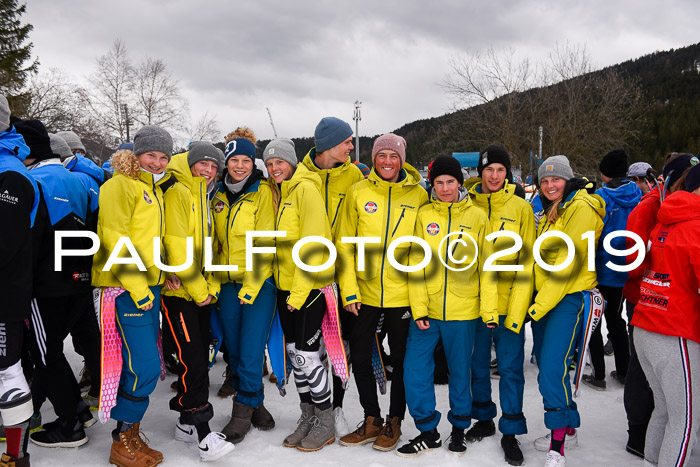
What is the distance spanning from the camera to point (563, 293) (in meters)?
3.12

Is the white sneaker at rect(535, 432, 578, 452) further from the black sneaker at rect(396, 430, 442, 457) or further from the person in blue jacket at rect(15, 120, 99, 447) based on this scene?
the person in blue jacket at rect(15, 120, 99, 447)

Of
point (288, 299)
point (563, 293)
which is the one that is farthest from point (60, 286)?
point (563, 293)

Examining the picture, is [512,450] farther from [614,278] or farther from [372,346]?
[614,278]

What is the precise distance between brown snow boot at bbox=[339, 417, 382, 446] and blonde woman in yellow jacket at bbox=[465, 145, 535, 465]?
36.5 inches

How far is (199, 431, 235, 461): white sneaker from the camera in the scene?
3148mm

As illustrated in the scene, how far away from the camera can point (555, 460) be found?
3.07 m

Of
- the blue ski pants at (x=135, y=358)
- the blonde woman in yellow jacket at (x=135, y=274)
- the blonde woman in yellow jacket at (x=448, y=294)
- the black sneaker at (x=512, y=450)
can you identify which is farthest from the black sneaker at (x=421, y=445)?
the blue ski pants at (x=135, y=358)

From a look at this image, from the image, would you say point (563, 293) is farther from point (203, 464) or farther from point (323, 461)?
point (203, 464)

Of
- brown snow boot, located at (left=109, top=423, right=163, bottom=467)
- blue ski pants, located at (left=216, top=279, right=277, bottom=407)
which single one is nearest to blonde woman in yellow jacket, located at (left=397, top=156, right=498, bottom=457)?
blue ski pants, located at (left=216, top=279, right=277, bottom=407)

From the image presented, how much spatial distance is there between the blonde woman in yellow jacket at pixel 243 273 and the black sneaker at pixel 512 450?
191cm

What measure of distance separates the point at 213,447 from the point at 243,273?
4.07ft

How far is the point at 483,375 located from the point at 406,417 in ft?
2.95

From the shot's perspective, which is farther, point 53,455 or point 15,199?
point 53,455

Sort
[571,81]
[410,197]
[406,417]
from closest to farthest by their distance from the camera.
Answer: [410,197] < [406,417] < [571,81]
